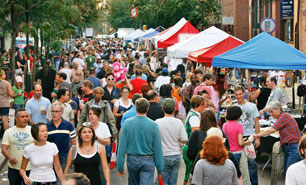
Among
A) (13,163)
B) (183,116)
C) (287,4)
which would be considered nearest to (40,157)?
(13,163)

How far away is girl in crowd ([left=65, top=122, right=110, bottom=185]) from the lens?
7754 millimetres

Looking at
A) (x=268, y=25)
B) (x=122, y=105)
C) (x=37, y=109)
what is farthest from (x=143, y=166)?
(x=268, y=25)

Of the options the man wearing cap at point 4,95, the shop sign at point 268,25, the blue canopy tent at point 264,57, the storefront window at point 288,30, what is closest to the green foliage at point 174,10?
the storefront window at point 288,30

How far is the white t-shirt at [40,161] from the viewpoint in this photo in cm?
822

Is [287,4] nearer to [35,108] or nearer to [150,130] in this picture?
[35,108]

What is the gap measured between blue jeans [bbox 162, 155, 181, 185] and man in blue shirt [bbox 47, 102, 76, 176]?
1.43 meters

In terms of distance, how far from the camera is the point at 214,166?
23.0ft

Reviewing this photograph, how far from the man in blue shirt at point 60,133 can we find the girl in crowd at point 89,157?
137 centimetres

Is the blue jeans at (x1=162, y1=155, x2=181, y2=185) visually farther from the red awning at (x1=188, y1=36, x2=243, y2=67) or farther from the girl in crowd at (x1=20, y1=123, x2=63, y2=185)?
the red awning at (x1=188, y1=36, x2=243, y2=67)

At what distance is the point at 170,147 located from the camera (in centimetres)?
932

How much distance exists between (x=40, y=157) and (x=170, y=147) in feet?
6.59

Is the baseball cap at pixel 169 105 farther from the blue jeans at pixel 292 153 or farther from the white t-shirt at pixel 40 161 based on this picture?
the blue jeans at pixel 292 153

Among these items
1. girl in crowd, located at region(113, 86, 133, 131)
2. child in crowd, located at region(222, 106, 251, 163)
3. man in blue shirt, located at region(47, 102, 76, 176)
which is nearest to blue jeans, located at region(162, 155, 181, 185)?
child in crowd, located at region(222, 106, 251, 163)

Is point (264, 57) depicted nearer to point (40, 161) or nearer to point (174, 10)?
point (40, 161)
